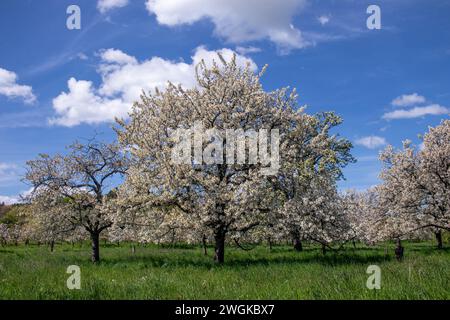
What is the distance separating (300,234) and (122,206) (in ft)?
31.4

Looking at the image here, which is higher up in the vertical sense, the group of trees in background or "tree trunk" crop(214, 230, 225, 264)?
the group of trees in background

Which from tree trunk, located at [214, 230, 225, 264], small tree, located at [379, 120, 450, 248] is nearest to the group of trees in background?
tree trunk, located at [214, 230, 225, 264]

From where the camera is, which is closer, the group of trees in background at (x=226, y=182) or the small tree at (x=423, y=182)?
the group of trees in background at (x=226, y=182)

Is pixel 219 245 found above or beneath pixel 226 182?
beneath

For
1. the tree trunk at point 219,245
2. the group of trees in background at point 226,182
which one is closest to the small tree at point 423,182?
the group of trees in background at point 226,182

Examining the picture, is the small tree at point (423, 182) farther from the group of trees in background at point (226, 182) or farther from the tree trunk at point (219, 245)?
the tree trunk at point (219, 245)

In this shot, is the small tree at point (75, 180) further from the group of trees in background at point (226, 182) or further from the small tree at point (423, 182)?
the small tree at point (423, 182)

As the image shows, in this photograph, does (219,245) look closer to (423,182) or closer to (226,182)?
(226,182)

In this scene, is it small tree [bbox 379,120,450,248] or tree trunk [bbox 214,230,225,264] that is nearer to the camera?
tree trunk [bbox 214,230,225,264]

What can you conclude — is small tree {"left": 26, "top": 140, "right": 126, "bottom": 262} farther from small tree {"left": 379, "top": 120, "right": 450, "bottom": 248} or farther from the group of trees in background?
small tree {"left": 379, "top": 120, "right": 450, "bottom": 248}

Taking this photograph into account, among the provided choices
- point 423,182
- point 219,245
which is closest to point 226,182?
point 219,245

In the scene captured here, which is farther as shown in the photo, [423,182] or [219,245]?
[423,182]

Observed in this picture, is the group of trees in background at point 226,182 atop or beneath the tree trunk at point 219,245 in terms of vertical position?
atop
